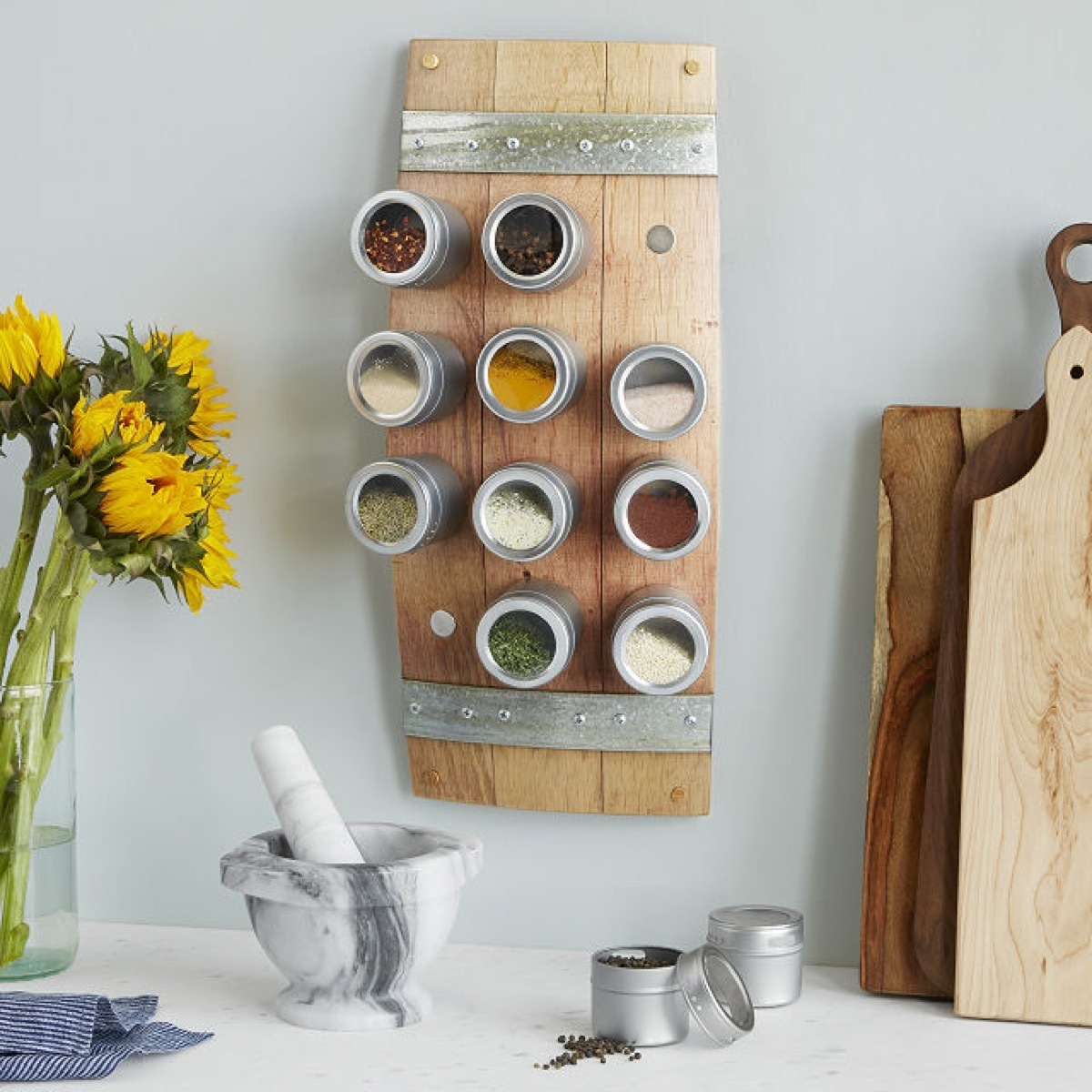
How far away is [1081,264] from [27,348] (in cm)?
92

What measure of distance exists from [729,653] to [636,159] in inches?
18.2

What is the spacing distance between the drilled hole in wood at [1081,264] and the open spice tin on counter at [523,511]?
481 millimetres

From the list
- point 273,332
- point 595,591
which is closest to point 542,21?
point 273,332

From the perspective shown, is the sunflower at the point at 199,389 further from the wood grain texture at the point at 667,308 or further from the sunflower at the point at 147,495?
the wood grain texture at the point at 667,308

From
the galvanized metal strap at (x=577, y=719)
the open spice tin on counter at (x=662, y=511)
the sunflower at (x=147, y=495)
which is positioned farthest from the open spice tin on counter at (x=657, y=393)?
the sunflower at (x=147, y=495)

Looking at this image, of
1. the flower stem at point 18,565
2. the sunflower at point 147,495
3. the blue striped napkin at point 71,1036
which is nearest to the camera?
the blue striped napkin at point 71,1036

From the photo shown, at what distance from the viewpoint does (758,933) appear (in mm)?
1282

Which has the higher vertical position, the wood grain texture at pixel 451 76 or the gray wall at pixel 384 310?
the wood grain texture at pixel 451 76

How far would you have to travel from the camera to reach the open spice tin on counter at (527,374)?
1.30m

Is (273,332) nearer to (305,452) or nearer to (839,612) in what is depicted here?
(305,452)

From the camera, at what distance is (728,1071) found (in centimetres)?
115

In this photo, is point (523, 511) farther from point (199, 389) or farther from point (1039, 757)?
point (1039, 757)

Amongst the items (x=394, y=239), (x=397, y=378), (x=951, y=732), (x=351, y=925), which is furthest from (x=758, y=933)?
(x=394, y=239)

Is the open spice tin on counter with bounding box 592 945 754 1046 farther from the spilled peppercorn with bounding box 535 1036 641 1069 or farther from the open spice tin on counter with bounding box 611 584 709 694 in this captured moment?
the open spice tin on counter with bounding box 611 584 709 694
